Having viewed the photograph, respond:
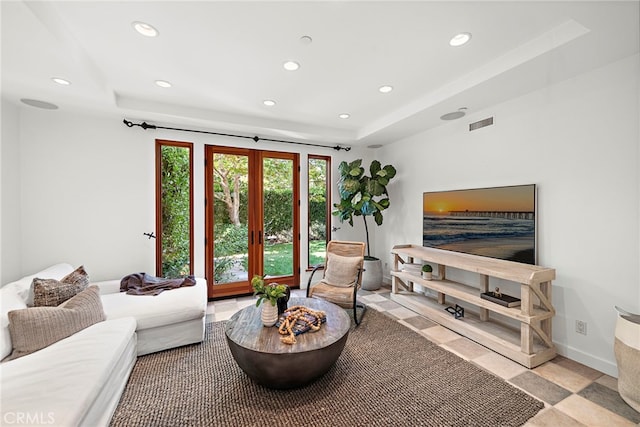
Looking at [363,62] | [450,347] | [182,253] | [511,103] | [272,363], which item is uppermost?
[363,62]

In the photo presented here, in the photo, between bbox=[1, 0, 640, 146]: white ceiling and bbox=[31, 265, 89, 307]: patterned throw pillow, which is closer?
bbox=[1, 0, 640, 146]: white ceiling

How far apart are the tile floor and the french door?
246 centimetres

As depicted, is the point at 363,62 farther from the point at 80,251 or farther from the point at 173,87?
the point at 80,251

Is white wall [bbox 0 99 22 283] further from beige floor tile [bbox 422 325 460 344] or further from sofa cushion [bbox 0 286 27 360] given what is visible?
beige floor tile [bbox 422 325 460 344]

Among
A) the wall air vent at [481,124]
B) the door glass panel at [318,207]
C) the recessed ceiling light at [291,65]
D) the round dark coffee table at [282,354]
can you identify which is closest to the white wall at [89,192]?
the door glass panel at [318,207]

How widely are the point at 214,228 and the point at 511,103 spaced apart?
421 centimetres

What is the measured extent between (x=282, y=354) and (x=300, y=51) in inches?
95.7

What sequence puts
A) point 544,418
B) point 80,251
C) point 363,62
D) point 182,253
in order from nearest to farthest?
point 544,418
point 363,62
point 80,251
point 182,253

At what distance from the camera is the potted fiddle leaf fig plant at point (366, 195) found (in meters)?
4.59

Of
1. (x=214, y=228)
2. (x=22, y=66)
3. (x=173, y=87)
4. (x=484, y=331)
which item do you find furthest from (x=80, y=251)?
(x=484, y=331)

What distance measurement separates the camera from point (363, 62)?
253 cm

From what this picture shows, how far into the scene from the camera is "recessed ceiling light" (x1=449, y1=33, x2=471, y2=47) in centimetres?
211

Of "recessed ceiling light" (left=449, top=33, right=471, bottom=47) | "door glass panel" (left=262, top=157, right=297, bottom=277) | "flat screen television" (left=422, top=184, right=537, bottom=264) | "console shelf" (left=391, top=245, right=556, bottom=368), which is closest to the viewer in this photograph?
"recessed ceiling light" (left=449, top=33, right=471, bottom=47)

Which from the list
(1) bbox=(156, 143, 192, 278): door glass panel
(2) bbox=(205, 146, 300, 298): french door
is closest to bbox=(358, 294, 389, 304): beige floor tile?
(2) bbox=(205, 146, 300, 298): french door
